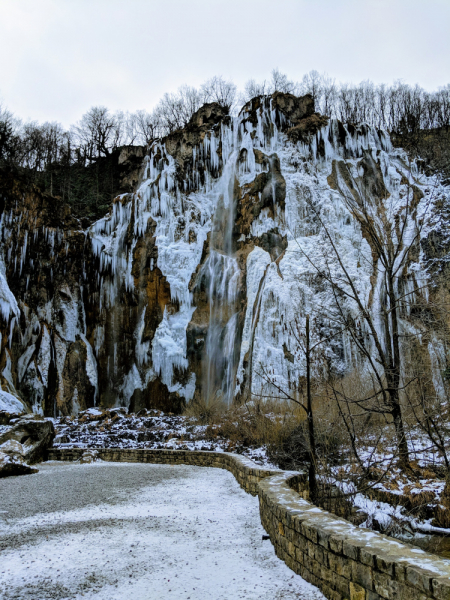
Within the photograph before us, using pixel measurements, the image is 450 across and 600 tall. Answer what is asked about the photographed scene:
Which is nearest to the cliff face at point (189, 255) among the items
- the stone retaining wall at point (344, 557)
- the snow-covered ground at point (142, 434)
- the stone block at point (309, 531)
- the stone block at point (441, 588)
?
the snow-covered ground at point (142, 434)

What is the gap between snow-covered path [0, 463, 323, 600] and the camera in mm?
3189

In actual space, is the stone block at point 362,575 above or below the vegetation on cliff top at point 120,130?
below

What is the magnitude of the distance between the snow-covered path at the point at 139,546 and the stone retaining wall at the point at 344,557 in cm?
14

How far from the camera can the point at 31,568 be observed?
3611 mm

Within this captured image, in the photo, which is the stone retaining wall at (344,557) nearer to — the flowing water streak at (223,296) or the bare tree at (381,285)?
the bare tree at (381,285)

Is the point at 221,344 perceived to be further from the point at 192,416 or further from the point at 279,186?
the point at 279,186

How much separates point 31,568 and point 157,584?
1.05m

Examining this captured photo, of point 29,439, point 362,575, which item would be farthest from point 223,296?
point 362,575

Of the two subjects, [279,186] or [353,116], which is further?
[353,116]

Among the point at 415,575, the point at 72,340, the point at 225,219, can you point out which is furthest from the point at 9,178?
the point at 415,575

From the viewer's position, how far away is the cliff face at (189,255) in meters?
20.0

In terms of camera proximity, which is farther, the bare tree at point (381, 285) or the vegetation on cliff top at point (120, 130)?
the vegetation on cliff top at point (120, 130)

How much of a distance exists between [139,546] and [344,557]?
83.6 inches

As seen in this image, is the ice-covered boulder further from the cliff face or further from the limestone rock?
the cliff face
